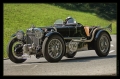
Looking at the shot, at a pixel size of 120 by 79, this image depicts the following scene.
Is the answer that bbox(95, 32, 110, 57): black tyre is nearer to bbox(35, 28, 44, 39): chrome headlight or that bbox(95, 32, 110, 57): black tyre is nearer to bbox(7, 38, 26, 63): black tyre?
bbox(35, 28, 44, 39): chrome headlight

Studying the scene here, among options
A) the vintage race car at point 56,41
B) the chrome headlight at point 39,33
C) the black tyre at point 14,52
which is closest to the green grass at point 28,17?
the vintage race car at point 56,41

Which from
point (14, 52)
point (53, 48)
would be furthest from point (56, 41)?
point (14, 52)

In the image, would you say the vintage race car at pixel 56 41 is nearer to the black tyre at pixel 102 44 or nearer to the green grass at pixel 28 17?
the black tyre at pixel 102 44

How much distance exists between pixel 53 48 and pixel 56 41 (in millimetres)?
276

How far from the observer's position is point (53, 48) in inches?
433

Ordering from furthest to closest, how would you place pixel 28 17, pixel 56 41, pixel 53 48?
pixel 28 17
pixel 56 41
pixel 53 48

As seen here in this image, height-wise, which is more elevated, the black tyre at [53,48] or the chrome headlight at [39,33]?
the chrome headlight at [39,33]

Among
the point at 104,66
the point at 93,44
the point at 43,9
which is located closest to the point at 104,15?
the point at 43,9

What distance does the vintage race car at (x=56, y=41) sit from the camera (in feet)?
36.0

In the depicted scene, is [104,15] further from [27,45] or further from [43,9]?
[27,45]

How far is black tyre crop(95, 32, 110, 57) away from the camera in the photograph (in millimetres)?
12703

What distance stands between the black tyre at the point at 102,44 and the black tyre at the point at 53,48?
6.49 feet

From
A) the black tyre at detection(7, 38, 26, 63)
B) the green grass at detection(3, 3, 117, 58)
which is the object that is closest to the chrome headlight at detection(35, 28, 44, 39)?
the black tyre at detection(7, 38, 26, 63)

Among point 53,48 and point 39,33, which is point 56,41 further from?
point 39,33
